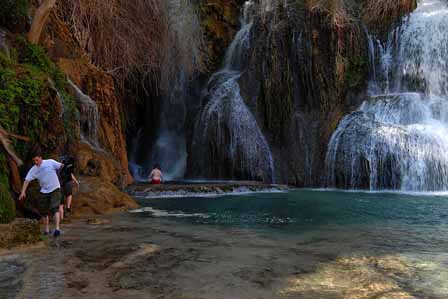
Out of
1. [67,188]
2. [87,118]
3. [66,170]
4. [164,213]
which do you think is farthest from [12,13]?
[164,213]

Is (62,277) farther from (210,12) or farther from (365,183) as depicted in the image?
(210,12)

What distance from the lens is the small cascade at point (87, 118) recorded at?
44.9 feet

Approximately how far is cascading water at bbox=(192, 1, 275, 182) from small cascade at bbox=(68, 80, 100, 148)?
777 centimetres

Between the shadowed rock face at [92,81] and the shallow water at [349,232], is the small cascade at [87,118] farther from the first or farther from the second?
the shallow water at [349,232]

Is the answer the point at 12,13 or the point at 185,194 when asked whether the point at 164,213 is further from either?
the point at 12,13

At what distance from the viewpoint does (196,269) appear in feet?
17.3

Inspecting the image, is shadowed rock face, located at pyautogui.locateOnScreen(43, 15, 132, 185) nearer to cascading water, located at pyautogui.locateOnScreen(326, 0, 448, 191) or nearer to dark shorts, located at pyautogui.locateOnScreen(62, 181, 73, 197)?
dark shorts, located at pyautogui.locateOnScreen(62, 181, 73, 197)

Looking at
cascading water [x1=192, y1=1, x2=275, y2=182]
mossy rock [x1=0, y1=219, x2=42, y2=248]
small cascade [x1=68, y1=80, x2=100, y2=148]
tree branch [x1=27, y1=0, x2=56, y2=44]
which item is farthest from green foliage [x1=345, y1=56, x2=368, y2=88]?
mossy rock [x1=0, y1=219, x2=42, y2=248]

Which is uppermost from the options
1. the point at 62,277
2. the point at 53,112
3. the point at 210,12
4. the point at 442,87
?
the point at 210,12

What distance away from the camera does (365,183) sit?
18.6 metres

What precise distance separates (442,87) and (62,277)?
20.9m

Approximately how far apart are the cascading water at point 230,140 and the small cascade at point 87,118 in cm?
777

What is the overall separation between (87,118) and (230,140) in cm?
841

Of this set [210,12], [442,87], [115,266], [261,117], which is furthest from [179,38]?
[115,266]
